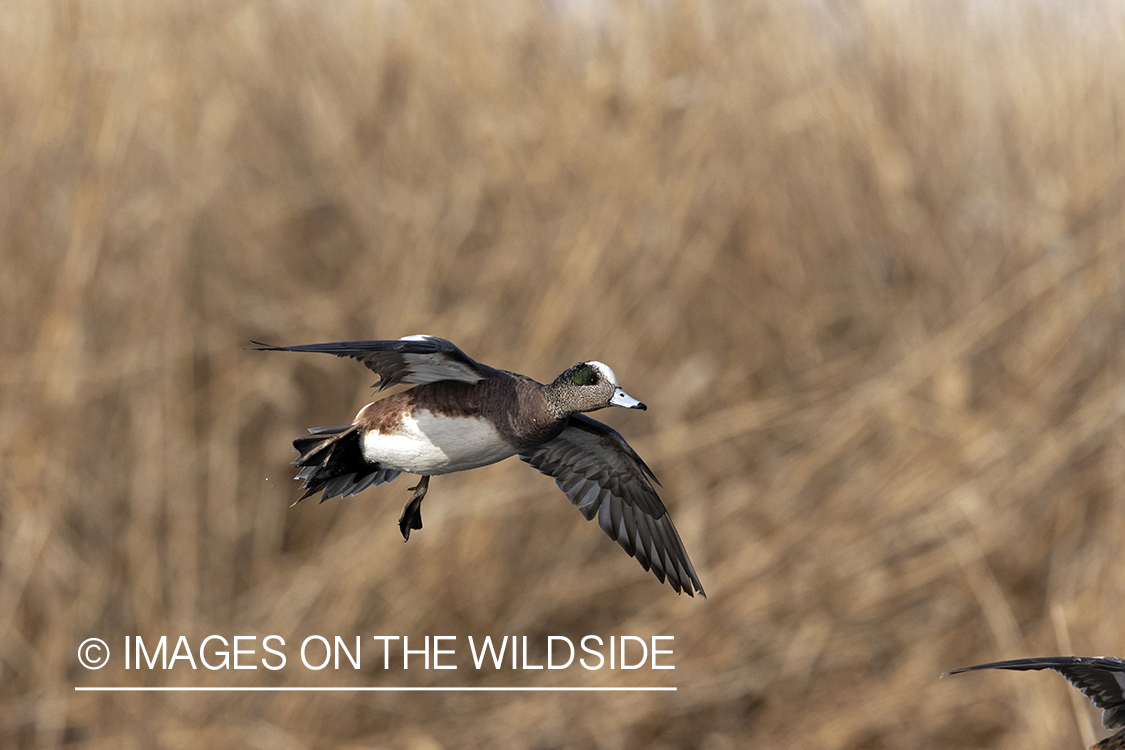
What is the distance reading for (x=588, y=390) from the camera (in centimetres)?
103

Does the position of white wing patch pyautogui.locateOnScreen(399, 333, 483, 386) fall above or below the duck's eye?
above

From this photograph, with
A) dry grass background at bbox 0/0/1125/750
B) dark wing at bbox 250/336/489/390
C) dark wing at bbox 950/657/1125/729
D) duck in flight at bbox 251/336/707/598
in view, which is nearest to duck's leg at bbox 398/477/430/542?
duck in flight at bbox 251/336/707/598

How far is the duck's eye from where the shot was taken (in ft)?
3.39

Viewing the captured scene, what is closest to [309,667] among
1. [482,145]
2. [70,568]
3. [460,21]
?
[70,568]

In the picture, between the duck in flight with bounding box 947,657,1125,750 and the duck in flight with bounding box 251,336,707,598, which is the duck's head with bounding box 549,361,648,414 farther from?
the duck in flight with bounding box 947,657,1125,750

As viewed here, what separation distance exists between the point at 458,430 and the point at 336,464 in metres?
0.19

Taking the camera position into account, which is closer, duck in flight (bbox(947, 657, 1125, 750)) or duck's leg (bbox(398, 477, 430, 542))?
duck's leg (bbox(398, 477, 430, 542))

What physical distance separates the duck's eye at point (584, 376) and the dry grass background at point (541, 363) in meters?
1.22

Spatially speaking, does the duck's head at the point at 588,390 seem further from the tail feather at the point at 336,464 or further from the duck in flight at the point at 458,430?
the tail feather at the point at 336,464

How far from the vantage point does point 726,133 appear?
2.62 meters

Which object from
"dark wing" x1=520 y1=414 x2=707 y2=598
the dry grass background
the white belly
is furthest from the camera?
the dry grass background

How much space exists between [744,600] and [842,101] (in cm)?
118

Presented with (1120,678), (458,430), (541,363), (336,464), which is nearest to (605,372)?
(458,430)

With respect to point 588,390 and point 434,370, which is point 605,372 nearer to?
point 588,390
